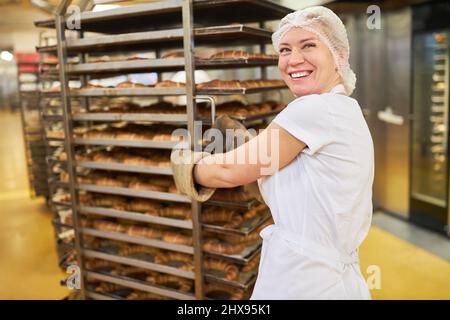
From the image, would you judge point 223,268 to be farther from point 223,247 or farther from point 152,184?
point 152,184

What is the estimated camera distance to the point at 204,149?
214cm

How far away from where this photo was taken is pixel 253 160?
1.12 meters

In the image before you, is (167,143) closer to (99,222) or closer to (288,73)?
(99,222)

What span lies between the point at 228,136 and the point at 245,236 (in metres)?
0.78

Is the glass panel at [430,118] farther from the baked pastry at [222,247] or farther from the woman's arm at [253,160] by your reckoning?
the woman's arm at [253,160]

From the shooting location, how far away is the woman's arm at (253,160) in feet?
3.56

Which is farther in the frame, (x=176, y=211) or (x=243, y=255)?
(x=176, y=211)

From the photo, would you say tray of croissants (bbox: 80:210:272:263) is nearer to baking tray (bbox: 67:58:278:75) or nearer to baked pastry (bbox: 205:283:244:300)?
baked pastry (bbox: 205:283:244:300)

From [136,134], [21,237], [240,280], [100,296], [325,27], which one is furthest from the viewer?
[21,237]

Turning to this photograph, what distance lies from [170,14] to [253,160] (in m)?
1.49

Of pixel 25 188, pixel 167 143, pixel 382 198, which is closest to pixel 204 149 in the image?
pixel 167 143

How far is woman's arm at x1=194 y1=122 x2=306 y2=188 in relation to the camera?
1.09m

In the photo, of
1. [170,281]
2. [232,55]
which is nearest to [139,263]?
[170,281]

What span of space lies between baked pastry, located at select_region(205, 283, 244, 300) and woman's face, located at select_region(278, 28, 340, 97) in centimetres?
154
